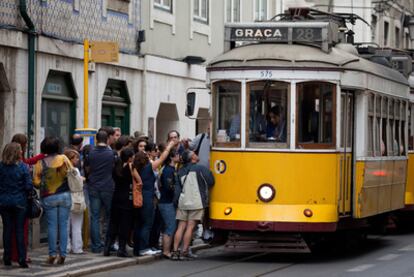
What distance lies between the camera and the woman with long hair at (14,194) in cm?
1611

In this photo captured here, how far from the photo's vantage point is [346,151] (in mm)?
18578

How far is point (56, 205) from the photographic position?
1669cm

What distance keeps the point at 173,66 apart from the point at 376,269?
34.9 feet

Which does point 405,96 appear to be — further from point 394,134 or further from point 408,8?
point 408,8

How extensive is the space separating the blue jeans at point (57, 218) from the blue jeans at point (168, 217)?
232 centimetres

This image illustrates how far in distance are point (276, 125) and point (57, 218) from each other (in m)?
3.51

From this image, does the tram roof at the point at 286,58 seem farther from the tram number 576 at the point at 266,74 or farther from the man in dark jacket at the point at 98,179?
the man in dark jacket at the point at 98,179

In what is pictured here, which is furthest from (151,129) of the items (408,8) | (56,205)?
(408,8)

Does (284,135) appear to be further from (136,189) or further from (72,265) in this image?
(72,265)

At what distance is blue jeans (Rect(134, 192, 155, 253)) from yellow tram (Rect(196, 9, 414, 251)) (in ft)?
3.15

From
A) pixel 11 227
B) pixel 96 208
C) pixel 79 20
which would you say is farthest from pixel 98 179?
pixel 79 20

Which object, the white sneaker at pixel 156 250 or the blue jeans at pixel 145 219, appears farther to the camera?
the white sneaker at pixel 156 250

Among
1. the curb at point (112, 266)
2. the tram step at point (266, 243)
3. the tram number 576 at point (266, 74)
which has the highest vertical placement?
the tram number 576 at point (266, 74)

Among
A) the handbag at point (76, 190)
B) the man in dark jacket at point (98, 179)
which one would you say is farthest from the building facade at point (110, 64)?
the handbag at point (76, 190)
